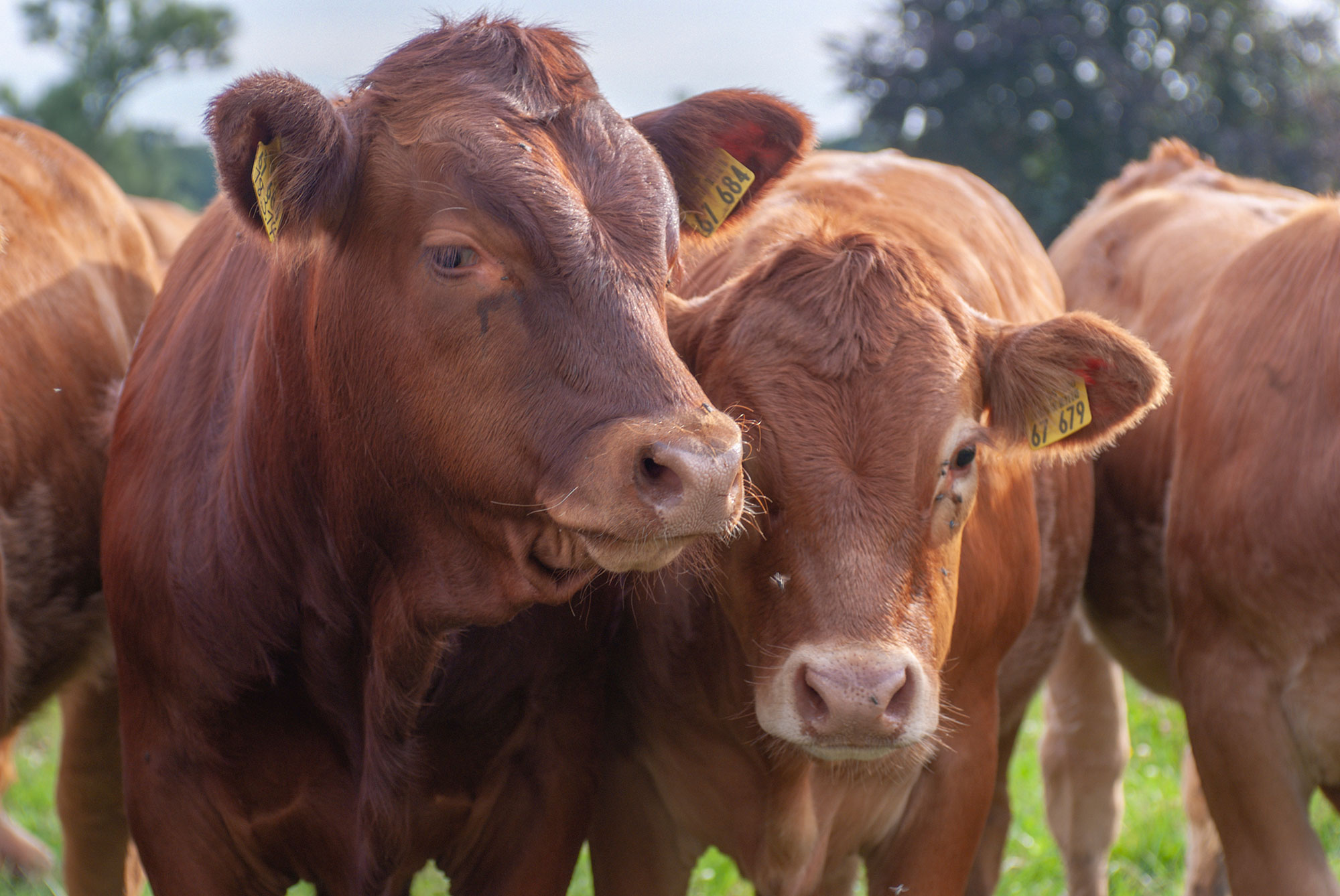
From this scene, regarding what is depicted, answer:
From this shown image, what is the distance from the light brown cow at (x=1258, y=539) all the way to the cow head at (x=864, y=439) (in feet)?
1.85

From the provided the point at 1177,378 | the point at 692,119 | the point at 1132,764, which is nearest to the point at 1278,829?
the point at 1177,378

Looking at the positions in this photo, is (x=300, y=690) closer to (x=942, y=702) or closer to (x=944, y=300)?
(x=942, y=702)

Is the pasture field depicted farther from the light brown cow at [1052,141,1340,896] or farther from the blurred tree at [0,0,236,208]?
the blurred tree at [0,0,236,208]

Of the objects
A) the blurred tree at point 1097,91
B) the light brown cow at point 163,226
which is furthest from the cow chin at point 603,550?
the blurred tree at point 1097,91

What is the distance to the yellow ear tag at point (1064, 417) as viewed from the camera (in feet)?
10.1

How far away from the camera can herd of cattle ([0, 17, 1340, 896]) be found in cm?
243

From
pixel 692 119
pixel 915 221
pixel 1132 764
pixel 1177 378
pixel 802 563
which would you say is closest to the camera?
pixel 802 563

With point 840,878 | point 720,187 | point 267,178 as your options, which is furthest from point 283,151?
point 840,878

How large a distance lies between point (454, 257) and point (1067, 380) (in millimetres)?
1424

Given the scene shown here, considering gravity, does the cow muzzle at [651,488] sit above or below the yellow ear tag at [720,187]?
below

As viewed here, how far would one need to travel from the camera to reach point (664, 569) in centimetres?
334

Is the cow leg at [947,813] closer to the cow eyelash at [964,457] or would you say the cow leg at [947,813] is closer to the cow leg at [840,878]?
the cow leg at [840,878]

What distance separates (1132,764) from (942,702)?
381cm

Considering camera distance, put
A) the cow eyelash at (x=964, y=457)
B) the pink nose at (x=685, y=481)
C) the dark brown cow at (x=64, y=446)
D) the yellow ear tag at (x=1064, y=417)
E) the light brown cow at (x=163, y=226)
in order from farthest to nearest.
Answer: the light brown cow at (x=163, y=226) < the dark brown cow at (x=64, y=446) < the yellow ear tag at (x=1064, y=417) < the cow eyelash at (x=964, y=457) < the pink nose at (x=685, y=481)
